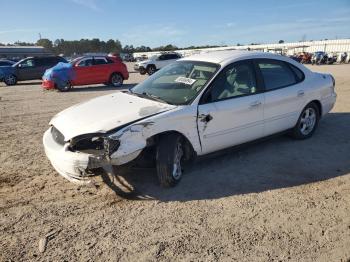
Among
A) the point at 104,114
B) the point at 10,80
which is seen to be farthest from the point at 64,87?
the point at 104,114

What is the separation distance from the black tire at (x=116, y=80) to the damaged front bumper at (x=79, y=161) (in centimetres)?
1447

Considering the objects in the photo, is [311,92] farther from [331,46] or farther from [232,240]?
[331,46]

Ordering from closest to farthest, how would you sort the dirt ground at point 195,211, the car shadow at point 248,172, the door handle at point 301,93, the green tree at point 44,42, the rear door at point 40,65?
the dirt ground at point 195,211, the car shadow at point 248,172, the door handle at point 301,93, the rear door at point 40,65, the green tree at point 44,42

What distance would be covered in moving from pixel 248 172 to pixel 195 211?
1329 mm

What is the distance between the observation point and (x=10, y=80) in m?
21.9

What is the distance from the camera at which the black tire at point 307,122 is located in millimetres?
6217

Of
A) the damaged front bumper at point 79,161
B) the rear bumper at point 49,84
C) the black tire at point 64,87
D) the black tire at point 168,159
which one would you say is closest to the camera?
the damaged front bumper at point 79,161

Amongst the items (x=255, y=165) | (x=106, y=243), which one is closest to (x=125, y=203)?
(x=106, y=243)

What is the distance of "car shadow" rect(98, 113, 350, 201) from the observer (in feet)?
14.4

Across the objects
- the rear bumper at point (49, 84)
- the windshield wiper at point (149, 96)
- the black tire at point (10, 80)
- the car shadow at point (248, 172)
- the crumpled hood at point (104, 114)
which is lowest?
the black tire at point (10, 80)

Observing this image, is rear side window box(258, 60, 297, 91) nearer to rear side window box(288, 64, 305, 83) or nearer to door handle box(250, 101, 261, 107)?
rear side window box(288, 64, 305, 83)

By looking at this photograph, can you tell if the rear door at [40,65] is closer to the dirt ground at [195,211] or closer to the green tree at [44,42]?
the dirt ground at [195,211]

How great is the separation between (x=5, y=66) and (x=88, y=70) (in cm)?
799

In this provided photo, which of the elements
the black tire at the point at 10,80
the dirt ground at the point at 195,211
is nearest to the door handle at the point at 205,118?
the dirt ground at the point at 195,211
